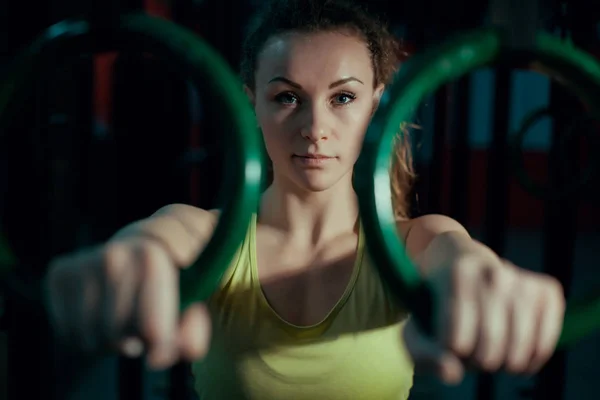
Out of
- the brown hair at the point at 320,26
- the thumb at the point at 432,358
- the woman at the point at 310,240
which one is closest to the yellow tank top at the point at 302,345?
the woman at the point at 310,240

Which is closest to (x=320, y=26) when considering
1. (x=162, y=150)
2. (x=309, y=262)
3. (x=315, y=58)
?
(x=315, y=58)

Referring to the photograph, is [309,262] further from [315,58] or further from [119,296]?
[119,296]

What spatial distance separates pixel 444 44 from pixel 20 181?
16.8 inches

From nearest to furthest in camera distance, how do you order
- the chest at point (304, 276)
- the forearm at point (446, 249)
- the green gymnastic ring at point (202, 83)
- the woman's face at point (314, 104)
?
1. the green gymnastic ring at point (202, 83)
2. the forearm at point (446, 249)
3. the woman's face at point (314, 104)
4. the chest at point (304, 276)

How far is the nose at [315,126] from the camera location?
0.58 meters

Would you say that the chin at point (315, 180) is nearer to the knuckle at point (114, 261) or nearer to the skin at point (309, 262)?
the skin at point (309, 262)

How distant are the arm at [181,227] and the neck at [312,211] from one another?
0.27 feet

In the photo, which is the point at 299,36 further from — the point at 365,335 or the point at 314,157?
the point at 365,335

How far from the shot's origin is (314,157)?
599 mm

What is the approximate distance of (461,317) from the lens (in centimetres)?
31

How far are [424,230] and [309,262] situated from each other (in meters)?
0.15

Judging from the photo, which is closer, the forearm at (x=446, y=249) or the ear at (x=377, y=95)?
the forearm at (x=446, y=249)

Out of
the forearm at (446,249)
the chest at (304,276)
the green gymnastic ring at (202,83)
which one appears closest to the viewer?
the green gymnastic ring at (202,83)

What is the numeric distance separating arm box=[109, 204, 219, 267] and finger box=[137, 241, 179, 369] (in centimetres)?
18
